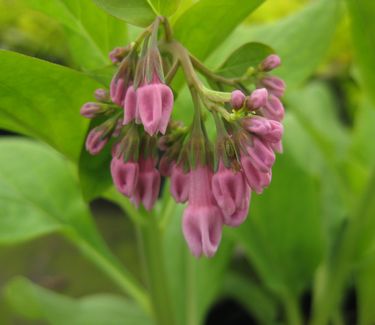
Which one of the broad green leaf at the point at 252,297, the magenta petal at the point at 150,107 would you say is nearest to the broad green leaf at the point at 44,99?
the magenta petal at the point at 150,107

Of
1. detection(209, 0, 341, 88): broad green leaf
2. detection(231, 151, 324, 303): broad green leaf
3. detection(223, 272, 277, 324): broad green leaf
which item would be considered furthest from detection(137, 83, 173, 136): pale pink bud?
detection(223, 272, 277, 324): broad green leaf

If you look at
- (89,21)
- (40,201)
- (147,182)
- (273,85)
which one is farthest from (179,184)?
(40,201)

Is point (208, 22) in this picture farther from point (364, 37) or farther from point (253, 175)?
point (364, 37)

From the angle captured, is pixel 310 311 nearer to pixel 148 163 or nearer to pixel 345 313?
pixel 345 313

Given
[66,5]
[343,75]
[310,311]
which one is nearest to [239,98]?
[66,5]

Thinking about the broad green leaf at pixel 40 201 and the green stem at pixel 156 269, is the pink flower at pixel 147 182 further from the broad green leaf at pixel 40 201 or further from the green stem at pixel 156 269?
the broad green leaf at pixel 40 201

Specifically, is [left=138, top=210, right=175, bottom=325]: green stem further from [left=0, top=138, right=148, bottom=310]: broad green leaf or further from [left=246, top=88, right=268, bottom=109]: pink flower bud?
[left=246, top=88, right=268, bottom=109]: pink flower bud
